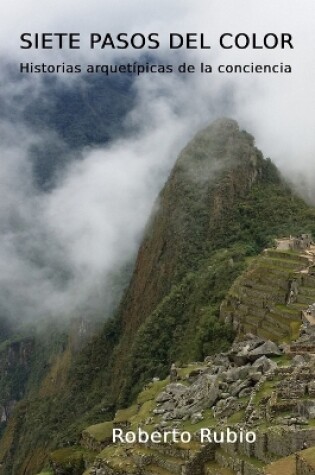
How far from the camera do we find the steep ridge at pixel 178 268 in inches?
2318

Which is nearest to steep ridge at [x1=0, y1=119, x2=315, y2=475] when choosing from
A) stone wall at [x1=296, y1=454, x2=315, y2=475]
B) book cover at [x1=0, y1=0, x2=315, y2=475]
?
book cover at [x1=0, y1=0, x2=315, y2=475]

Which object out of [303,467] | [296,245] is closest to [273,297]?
[296,245]

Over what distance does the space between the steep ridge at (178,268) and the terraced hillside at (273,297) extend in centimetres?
571

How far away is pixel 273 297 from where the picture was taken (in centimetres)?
4153

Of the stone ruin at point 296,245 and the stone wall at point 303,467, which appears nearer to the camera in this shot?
the stone wall at point 303,467

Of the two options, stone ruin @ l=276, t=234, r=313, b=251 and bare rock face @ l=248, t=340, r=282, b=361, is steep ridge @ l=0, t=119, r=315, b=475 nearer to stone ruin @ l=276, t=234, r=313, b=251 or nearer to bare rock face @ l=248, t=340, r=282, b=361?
stone ruin @ l=276, t=234, r=313, b=251

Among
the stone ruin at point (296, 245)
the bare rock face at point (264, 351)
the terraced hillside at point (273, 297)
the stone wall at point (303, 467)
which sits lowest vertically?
the stone wall at point (303, 467)

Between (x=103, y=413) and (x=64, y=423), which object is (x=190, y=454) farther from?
(x=64, y=423)

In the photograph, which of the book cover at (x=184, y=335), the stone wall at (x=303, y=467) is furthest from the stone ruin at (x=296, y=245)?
the stone wall at (x=303, y=467)

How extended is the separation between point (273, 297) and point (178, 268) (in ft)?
127

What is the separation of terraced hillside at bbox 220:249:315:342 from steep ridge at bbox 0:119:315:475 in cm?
571

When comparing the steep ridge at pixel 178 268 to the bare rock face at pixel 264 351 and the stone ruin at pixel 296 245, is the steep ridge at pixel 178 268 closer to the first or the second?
the stone ruin at pixel 296 245

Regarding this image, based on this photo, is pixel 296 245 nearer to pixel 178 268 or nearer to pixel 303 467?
pixel 178 268

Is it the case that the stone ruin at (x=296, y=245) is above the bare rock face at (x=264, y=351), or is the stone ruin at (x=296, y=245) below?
above
